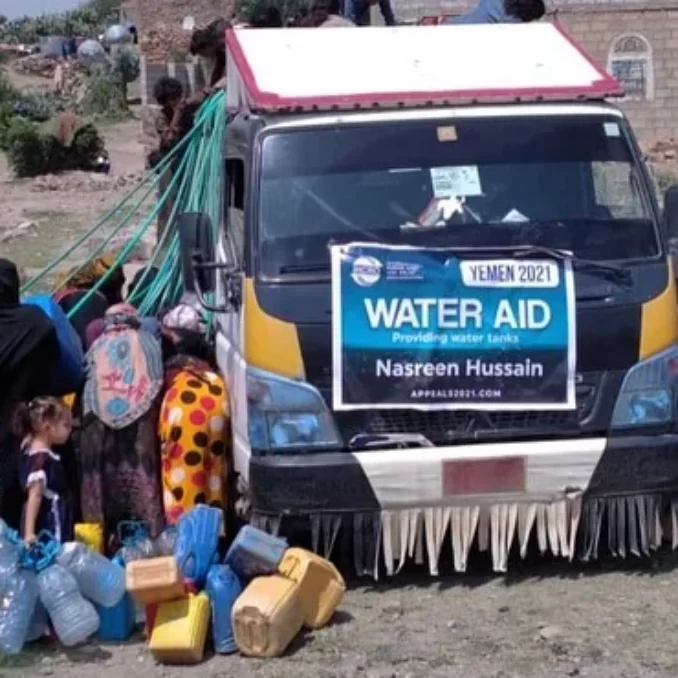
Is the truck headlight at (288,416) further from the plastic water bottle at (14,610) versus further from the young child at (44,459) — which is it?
the plastic water bottle at (14,610)

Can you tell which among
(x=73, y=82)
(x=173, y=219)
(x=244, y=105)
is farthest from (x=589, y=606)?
(x=73, y=82)

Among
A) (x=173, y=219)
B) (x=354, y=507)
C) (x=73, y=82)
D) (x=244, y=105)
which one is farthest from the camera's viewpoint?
(x=73, y=82)

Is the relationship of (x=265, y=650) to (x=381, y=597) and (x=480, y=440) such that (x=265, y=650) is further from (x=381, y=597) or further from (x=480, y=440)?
(x=480, y=440)

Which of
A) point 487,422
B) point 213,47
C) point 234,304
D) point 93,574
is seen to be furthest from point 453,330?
point 213,47

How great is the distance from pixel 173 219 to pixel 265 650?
3.95m

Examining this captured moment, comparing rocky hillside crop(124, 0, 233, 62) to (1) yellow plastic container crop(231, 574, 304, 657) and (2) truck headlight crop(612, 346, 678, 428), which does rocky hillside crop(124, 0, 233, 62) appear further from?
(1) yellow plastic container crop(231, 574, 304, 657)

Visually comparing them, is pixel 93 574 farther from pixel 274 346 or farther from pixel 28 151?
pixel 28 151

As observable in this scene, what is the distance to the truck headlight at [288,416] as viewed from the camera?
6809 mm

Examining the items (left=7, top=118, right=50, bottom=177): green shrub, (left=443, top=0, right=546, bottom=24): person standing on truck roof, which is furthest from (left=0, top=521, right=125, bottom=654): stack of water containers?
(left=7, top=118, right=50, bottom=177): green shrub

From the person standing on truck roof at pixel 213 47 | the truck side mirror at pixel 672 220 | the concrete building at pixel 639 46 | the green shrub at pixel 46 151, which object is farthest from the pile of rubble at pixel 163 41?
the truck side mirror at pixel 672 220

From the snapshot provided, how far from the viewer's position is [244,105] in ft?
25.2

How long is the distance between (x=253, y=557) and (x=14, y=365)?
1407 millimetres

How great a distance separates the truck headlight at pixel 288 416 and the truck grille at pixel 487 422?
0.71ft

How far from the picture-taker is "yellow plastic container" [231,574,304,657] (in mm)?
6297
